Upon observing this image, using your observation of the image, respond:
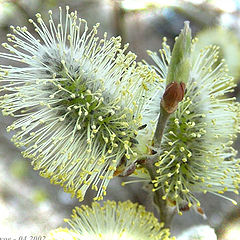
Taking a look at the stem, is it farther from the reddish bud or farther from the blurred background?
the reddish bud

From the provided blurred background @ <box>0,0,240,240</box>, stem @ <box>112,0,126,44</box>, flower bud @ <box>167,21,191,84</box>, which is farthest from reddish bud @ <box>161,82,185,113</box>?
stem @ <box>112,0,126,44</box>

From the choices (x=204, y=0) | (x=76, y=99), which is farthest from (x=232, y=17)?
(x=76, y=99)

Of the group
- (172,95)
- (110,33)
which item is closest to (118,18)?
(110,33)

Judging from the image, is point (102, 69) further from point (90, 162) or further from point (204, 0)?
point (204, 0)

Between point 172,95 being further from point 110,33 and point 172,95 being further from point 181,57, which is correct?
point 110,33

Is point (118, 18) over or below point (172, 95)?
over

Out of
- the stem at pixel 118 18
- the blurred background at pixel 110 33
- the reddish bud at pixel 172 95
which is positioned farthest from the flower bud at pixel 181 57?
the stem at pixel 118 18
